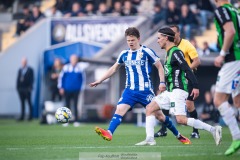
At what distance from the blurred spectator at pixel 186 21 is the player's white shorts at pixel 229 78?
15610 millimetres

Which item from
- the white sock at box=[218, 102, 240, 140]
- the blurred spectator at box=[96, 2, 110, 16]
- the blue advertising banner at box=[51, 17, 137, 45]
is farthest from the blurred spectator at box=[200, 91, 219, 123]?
the white sock at box=[218, 102, 240, 140]

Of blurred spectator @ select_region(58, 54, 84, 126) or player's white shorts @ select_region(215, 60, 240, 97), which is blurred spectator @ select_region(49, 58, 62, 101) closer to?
blurred spectator @ select_region(58, 54, 84, 126)

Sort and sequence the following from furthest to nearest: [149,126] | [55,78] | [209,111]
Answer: [55,78] < [209,111] < [149,126]

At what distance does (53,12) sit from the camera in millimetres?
31828

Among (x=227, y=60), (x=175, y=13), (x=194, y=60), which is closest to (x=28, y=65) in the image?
(x=175, y=13)

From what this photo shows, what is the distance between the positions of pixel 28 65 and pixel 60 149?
A: 18286mm

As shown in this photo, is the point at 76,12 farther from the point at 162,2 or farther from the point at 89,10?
the point at 162,2

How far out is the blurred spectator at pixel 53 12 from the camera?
103 feet

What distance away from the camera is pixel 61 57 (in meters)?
29.0

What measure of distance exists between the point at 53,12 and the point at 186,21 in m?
7.19

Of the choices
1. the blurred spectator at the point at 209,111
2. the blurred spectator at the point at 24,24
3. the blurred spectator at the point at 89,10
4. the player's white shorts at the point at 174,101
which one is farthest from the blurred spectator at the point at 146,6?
the player's white shorts at the point at 174,101

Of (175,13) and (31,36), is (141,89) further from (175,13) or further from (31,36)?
(31,36)

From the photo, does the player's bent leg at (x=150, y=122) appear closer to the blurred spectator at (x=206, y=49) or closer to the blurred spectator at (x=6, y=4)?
the blurred spectator at (x=206, y=49)

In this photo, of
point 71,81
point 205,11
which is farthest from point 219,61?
point 205,11
